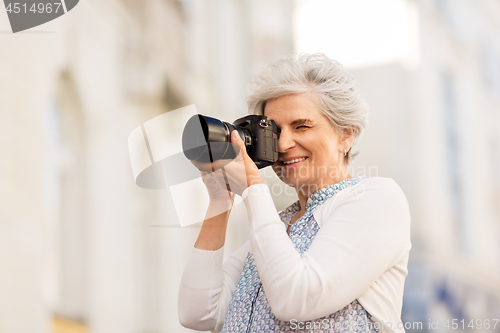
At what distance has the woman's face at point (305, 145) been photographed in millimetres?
1033

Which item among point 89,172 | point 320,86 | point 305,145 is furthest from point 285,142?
point 89,172

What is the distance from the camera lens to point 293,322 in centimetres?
85

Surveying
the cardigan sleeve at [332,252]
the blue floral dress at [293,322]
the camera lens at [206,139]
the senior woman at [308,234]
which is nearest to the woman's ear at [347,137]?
the senior woman at [308,234]

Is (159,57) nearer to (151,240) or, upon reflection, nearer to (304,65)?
(151,240)

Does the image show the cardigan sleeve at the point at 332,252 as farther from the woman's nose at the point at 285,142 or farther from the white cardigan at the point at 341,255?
the woman's nose at the point at 285,142

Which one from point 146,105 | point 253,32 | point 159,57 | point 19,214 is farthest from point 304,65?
point 253,32

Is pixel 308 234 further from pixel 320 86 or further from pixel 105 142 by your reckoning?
pixel 105 142

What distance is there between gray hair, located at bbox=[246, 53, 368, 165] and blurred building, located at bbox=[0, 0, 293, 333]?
0.26m

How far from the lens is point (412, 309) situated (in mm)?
8734

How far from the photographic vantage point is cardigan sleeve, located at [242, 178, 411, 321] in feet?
2.45

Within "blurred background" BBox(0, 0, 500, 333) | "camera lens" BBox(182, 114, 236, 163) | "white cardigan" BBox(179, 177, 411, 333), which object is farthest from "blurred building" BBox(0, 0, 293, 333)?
"white cardigan" BBox(179, 177, 411, 333)

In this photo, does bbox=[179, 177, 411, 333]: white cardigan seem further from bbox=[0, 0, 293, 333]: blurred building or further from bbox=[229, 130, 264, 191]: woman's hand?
bbox=[0, 0, 293, 333]: blurred building

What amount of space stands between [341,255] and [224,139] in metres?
0.33

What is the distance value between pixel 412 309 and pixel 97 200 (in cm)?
792
